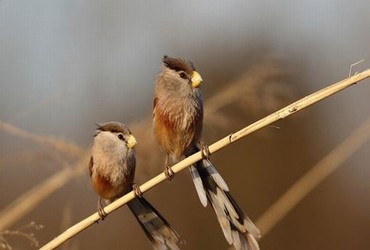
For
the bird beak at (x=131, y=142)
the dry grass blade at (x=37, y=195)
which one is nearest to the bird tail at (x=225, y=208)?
the bird beak at (x=131, y=142)

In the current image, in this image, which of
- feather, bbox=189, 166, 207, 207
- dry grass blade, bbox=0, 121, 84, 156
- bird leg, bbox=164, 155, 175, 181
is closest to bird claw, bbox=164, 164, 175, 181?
bird leg, bbox=164, 155, 175, 181

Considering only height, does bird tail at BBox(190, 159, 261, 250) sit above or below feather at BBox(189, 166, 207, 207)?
below

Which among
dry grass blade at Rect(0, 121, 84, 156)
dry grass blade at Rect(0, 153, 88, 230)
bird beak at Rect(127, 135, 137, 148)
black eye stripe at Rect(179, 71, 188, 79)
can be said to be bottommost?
dry grass blade at Rect(0, 153, 88, 230)

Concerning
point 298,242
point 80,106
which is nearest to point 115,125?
point 80,106

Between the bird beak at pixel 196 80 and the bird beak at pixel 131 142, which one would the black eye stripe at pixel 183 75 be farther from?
the bird beak at pixel 131 142

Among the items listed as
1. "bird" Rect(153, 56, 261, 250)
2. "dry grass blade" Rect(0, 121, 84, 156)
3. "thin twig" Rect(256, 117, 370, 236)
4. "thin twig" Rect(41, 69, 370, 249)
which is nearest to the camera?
"thin twig" Rect(41, 69, 370, 249)

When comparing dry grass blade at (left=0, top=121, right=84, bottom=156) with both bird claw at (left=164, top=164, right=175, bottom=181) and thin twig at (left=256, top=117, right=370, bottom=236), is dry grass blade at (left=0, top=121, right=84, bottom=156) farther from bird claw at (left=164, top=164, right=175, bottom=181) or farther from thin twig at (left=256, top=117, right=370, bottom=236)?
thin twig at (left=256, top=117, right=370, bottom=236)

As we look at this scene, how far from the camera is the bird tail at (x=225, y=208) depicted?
1646mm

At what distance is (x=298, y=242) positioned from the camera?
4074 millimetres

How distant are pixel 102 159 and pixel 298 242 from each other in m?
2.30

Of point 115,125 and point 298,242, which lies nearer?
point 115,125

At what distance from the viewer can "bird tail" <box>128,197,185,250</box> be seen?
1.74m

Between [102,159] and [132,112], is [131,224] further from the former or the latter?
[102,159]

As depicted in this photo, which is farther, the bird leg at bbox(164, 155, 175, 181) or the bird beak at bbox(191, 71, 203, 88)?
the bird beak at bbox(191, 71, 203, 88)
